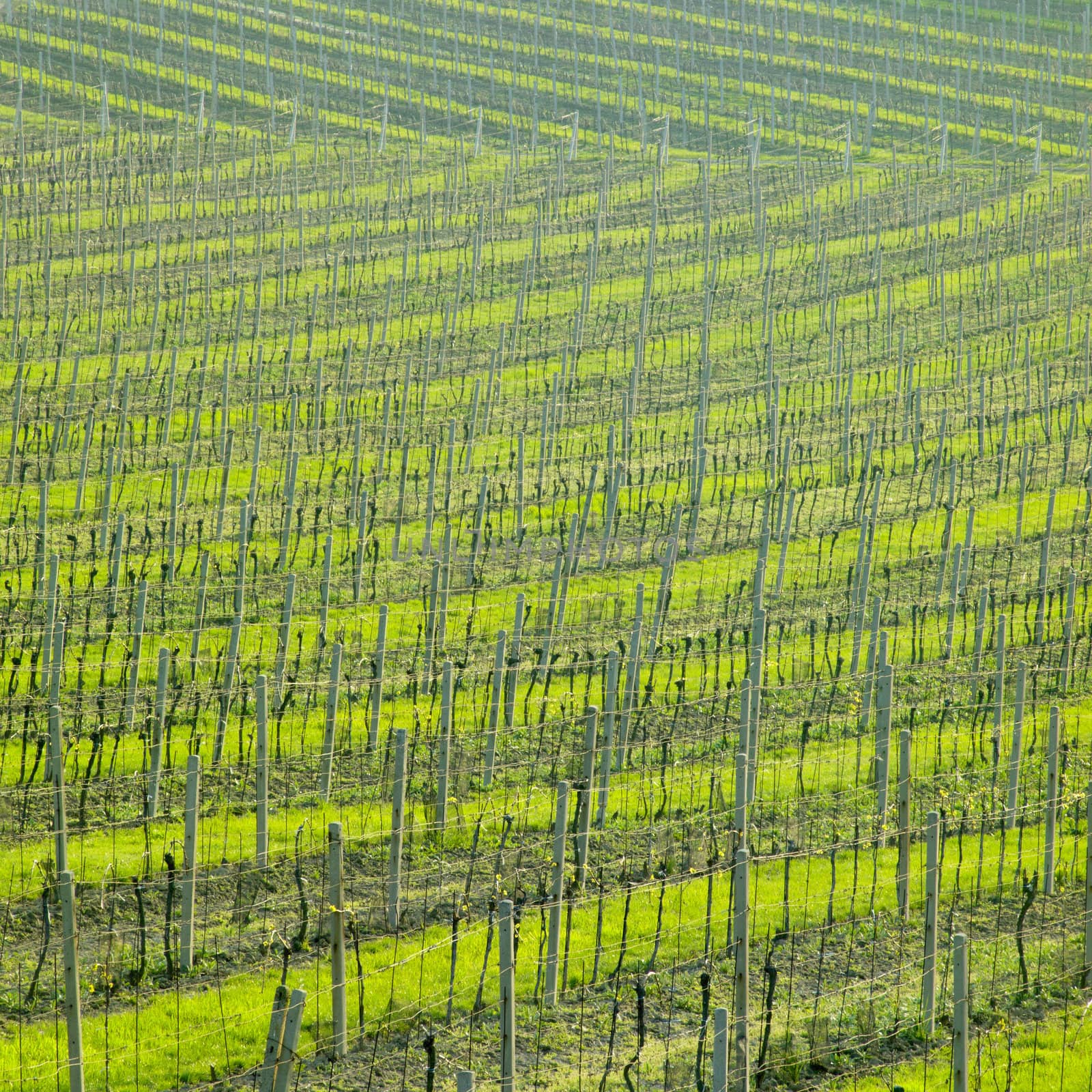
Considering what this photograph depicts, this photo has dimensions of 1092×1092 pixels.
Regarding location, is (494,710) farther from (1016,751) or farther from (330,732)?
(1016,751)

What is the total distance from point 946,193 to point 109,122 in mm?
22183

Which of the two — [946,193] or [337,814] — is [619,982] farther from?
[946,193]

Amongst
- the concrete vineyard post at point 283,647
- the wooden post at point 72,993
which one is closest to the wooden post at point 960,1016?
the wooden post at point 72,993

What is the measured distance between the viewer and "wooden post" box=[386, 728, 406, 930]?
11250mm

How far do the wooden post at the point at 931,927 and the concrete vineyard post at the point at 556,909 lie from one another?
88.2 inches

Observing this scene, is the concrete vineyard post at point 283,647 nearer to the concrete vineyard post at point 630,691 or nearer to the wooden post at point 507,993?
the concrete vineyard post at point 630,691

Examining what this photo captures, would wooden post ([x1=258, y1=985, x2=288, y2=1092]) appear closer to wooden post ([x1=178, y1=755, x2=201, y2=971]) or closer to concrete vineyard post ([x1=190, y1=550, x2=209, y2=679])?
wooden post ([x1=178, y1=755, x2=201, y2=971])

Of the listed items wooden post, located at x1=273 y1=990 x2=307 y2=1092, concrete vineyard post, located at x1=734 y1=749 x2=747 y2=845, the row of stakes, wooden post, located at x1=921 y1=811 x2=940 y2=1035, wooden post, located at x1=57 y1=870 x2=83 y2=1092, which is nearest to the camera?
wooden post, located at x1=273 y1=990 x2=307 y2=1092

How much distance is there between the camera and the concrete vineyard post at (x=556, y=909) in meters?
10.5

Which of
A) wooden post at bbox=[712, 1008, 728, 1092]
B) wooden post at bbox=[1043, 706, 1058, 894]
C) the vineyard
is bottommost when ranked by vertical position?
the vineyard

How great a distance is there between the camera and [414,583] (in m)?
19.3

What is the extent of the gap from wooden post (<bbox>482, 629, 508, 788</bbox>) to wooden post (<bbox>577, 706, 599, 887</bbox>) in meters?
1.56

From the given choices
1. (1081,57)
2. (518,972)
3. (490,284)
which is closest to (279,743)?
(518,972)

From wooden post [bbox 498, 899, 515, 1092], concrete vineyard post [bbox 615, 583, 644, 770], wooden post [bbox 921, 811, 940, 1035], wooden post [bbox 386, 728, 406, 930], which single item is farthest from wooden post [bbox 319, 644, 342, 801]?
wooden post [bbox 921, 811, 940, 1035]
